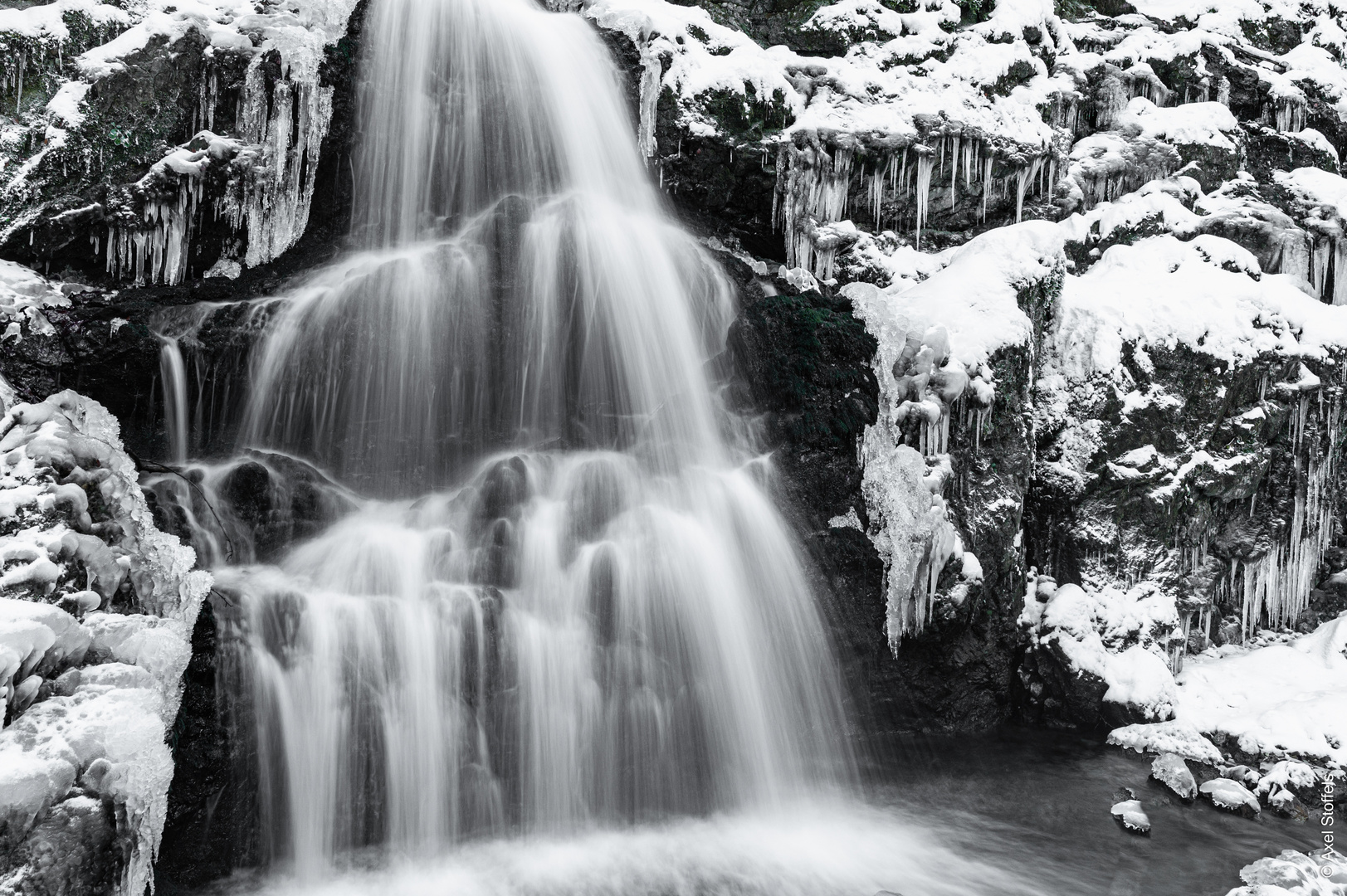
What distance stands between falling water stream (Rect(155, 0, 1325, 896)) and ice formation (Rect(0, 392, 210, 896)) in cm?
90

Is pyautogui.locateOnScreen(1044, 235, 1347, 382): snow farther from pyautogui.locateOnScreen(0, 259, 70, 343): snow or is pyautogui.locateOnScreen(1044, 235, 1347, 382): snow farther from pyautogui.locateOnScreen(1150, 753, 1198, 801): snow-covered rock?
pyautogui.locateOnScreen(0, 259, 70, 343): snow

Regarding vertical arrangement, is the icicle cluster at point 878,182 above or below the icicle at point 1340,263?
above

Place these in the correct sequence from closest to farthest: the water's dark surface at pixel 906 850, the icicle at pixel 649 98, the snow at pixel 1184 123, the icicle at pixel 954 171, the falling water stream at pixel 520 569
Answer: the water's dark surface at pixel 906 850 → the falling water stream at pixel 520 569 → the icicle at pixel 649 98 → the icicle at pixel 954 171 → the snow at pixel 1184 123

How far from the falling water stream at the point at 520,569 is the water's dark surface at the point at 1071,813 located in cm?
37

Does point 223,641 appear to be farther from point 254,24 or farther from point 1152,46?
point 1152,46

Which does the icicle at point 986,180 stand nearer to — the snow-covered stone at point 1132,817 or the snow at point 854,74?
the snow at point 854,74

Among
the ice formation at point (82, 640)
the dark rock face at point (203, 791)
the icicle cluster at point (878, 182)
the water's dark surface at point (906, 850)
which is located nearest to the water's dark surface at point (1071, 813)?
the water's dark surface at point (906, 850)

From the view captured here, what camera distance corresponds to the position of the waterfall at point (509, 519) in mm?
5410

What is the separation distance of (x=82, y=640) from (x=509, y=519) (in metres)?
3.11

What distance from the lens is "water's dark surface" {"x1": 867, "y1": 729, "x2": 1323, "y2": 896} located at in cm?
577

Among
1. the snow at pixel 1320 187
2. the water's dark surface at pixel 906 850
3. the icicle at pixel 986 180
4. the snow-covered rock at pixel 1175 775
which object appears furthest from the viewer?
the snow at pixel 1320 187

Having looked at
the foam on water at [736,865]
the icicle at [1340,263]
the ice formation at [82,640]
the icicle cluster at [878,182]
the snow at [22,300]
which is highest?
the icicle cluster at [878,182]

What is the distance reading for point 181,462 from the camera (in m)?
6.50

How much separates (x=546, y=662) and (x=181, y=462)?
3.32m
